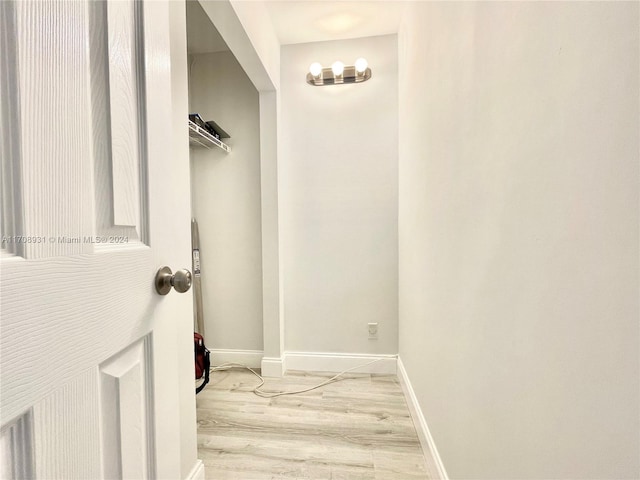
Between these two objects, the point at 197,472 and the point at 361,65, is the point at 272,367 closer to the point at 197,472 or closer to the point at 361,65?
the point at 197,472

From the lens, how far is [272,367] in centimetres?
221

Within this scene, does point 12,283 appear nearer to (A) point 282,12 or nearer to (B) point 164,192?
(B) point 164,192

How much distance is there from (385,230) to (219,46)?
75.5 inches

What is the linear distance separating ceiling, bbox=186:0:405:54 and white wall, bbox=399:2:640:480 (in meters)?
1.03

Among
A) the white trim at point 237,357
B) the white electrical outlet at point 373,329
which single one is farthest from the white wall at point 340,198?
the white trim at point 237,357

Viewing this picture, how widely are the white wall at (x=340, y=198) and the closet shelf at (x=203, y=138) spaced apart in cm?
47

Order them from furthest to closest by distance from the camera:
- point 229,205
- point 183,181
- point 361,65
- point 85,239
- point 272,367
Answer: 1. point 229,205
2. point 272,367
3. point 361,65
4. point 183,181
5. point 85,239

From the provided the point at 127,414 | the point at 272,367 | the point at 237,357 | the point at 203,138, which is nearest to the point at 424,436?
the point at 272,367

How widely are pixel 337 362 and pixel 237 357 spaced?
82 centimetres

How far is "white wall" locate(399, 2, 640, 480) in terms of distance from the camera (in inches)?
15.7

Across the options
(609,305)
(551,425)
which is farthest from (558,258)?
(551,425)

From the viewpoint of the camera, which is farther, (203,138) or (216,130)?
(216,130)

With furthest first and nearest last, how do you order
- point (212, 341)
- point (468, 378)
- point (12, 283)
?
point (212, 341)
point (468, 378)
point (12, 283)

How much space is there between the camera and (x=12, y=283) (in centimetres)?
34
